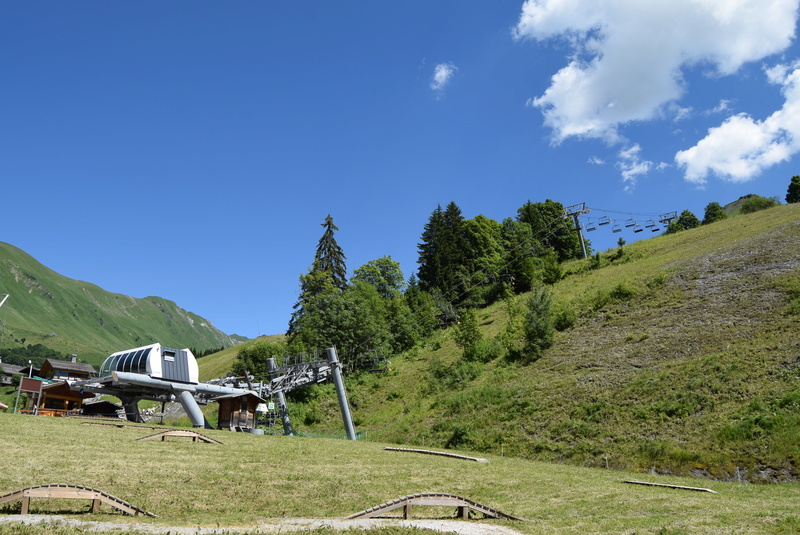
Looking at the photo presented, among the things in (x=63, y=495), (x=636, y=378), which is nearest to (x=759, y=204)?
(x=636, y=378)

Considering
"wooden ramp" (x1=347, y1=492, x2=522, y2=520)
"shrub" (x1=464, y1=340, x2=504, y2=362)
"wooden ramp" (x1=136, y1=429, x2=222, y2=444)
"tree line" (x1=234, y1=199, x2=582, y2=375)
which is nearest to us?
"wooden ramp" (x1=347, y1=492, x2=522, y2=520)

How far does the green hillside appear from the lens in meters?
30.6

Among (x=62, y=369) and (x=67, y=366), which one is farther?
(x=67, y=366)

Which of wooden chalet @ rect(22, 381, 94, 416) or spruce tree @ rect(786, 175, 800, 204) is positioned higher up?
spruce tree @ rect(786, 175, 800, 204)

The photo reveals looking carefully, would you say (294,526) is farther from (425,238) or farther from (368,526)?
(425,238)

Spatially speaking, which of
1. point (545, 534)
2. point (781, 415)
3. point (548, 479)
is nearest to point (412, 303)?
point (781, 415)

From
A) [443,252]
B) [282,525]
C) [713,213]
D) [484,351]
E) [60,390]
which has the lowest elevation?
[282,525]

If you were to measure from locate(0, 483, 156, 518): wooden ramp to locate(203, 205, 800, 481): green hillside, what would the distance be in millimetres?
25591

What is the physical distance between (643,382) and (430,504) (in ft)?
99.9

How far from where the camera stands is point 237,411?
42.2m

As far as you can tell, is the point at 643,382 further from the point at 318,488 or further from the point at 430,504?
the point at 430,504

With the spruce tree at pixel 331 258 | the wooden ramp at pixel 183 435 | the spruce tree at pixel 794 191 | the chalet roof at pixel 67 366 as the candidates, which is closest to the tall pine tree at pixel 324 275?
the spruce tree at pixel 331 258

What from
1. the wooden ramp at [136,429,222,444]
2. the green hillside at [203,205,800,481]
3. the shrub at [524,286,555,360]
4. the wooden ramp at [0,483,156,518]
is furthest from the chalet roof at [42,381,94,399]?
the wooden ramp at [0,483,156,518]

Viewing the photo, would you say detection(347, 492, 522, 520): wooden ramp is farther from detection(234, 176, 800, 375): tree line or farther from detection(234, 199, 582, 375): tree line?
detection(234, 199, 582, 375): tree line
